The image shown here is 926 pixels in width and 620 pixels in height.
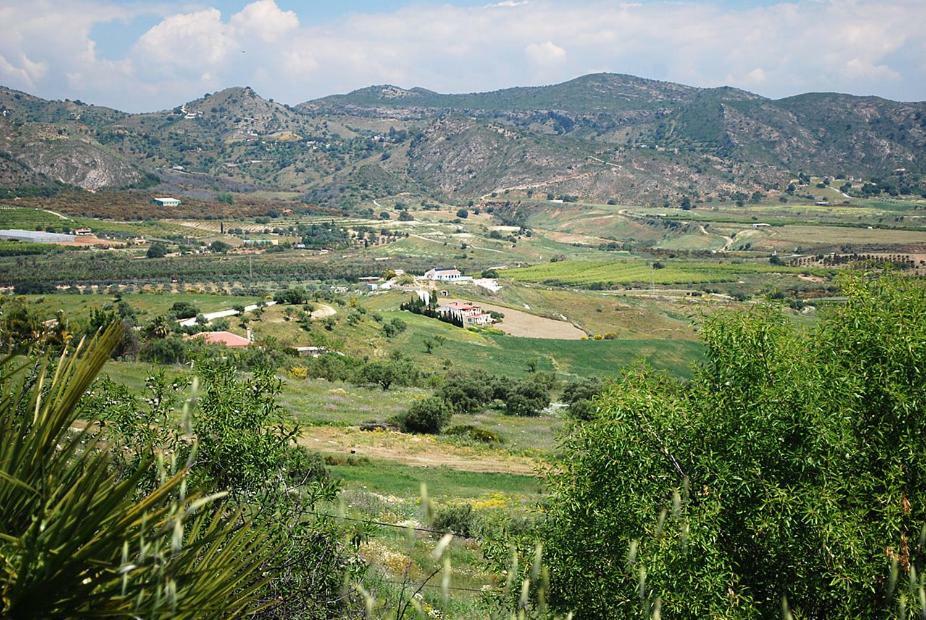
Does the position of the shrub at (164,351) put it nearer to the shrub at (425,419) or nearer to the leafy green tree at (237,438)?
the shrub at (425,419)

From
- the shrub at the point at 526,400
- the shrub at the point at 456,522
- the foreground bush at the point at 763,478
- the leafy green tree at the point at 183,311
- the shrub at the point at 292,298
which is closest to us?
the foreground bush at the point at 763,478

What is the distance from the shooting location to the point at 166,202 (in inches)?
7313

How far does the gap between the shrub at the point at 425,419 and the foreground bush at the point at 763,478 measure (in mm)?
27706

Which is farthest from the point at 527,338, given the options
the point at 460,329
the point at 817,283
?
the point at 817,283

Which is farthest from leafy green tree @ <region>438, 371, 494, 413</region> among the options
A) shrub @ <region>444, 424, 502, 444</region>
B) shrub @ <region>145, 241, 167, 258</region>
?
shrub @ <region>145, 241, 167, 258</region>

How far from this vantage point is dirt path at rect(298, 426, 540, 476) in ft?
108

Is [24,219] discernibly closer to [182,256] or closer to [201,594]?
[182,256]

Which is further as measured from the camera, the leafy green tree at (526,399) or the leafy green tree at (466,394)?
the leafy green tree at (526,399)

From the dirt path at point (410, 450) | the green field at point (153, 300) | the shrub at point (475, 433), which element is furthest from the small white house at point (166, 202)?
the dirt path at point (410, 450)

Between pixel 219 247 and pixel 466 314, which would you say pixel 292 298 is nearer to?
pixel 466 314

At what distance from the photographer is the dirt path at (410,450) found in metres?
32.8

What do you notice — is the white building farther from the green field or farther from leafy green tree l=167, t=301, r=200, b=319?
leafy green tree l=167, t=301, r=200, b=319

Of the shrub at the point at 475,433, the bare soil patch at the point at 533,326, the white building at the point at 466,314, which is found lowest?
the bare soil patch at the point at 533,326

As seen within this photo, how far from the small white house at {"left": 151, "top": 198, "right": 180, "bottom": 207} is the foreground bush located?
186557 mm
